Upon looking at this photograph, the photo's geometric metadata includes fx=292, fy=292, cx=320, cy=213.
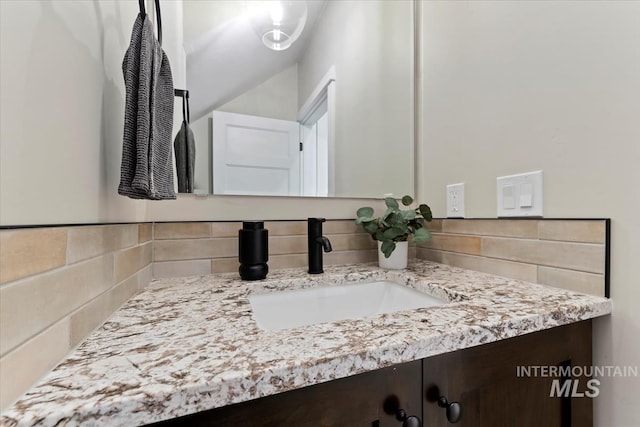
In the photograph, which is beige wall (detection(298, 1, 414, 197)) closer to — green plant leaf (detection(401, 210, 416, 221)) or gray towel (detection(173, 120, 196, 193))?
green plant leaf (detection(401, 210, 416, 221))

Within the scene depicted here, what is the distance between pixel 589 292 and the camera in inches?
25.7

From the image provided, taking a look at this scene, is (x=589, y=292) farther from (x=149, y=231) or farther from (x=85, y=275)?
(x=149, y=231)

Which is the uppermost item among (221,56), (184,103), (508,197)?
(221,56)

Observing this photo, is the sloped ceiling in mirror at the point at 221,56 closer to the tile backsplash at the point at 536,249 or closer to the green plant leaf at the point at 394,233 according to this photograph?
the green plant leaf at the point at 394,233

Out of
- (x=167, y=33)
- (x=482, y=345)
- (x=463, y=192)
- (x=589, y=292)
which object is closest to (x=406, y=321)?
(x=482, y=345)

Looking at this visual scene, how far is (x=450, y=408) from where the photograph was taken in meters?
0.48

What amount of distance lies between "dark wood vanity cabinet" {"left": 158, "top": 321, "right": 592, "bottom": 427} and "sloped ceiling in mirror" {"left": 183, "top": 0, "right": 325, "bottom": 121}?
2.91 feet

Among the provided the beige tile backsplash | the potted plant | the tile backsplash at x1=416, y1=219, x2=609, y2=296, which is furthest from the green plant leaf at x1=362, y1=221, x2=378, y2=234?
the tile backsplash at x1=416, y1=219, x2=609, y2=296

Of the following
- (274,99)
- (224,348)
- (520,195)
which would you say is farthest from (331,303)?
(274,99)

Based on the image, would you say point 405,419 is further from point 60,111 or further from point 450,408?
point 60,111

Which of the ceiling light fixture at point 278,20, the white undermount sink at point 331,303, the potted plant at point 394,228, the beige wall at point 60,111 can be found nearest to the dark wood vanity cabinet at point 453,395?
the white undermount sink at point 331,303

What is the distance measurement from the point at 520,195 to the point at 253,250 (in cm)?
75

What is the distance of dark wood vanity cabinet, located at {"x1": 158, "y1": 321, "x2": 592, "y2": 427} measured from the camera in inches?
15.0

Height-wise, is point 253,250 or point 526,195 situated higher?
point 526,195
